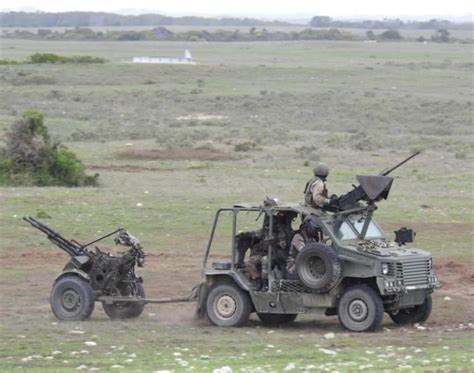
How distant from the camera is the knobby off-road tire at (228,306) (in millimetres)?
16688

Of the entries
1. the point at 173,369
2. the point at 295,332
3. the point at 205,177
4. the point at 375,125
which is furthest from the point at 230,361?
the point at 375,125

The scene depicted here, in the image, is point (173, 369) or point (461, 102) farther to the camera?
point (461, 102)

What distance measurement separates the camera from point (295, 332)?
16.4m

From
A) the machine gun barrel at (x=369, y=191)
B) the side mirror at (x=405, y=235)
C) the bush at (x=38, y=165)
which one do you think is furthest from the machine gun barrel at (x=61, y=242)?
the bush at (x=38, y=165)

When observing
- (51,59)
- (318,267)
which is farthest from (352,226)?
(51,59)

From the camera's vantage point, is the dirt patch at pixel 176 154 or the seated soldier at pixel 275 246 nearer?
the seated soldier at pixel 275 246

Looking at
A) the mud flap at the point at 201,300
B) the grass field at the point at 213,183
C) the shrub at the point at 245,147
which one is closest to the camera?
the grass field at the point at 213,183

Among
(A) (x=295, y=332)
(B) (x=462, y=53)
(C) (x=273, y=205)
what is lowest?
(A) (x=295, y=332)

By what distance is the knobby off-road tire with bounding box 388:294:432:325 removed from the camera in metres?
16.8

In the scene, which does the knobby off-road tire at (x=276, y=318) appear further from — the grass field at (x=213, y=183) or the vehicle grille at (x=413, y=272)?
the vehicle grille at (x=413, y=272)

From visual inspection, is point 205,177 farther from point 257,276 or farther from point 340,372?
point 340,372

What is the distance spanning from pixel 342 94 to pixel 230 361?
51.1m

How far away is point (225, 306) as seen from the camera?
1677cm

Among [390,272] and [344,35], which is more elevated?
[344,35]
